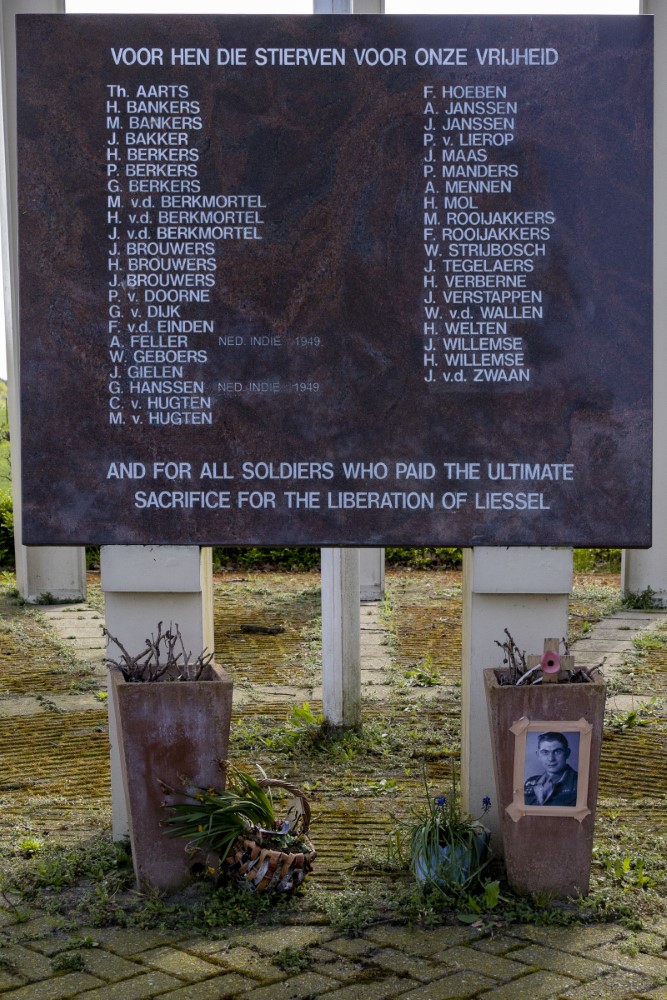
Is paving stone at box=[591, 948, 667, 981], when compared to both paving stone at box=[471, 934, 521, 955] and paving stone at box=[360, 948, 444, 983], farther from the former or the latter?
paving stone at box=[360, 948, 444, 983]

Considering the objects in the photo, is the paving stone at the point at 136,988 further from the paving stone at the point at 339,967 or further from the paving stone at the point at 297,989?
the paving stone at the point at 339,967

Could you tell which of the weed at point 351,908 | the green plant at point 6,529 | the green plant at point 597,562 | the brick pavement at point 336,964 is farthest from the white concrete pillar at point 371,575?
the brick pavement at point 336,964

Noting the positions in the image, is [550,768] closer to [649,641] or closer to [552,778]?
[552,778]

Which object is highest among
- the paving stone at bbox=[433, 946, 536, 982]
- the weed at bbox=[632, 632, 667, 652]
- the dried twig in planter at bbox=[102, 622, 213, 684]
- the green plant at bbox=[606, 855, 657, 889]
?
the dried twig in planter at bbox=[102, 622, 213, 684]

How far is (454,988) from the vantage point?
3.39 meters

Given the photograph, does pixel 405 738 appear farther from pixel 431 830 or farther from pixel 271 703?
pixel 431 830

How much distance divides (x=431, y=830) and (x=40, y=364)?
2060 millimetres

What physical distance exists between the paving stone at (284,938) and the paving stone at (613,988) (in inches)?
31.1

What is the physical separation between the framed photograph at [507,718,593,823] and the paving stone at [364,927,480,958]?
0.40m

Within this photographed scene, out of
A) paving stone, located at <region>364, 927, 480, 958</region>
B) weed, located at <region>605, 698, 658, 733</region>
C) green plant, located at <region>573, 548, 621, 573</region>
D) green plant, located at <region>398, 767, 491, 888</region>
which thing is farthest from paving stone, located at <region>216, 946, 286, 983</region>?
green plant, located at <region>573, 548, 621, 573</region>

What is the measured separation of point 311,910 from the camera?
12.9ft

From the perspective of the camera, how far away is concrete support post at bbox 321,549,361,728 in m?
5.79

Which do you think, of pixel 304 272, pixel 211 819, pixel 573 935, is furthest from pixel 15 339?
pixel 573 935

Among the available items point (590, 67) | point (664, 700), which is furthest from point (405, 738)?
point (590, 67)
